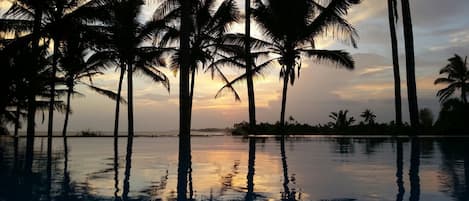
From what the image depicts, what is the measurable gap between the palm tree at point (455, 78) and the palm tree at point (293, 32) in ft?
62.9

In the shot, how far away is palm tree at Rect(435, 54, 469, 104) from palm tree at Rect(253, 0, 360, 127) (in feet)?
62.9

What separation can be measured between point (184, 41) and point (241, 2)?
10391 millimetres

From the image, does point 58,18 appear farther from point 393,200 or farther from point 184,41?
point 393,200

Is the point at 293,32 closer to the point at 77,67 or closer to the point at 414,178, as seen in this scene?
the point at 77,67

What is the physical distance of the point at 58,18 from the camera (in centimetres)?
2023

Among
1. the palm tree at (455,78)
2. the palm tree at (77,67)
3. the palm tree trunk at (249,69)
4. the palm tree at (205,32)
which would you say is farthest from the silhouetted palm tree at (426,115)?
the palm tree at (77,67)

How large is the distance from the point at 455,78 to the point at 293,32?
21.4 meters

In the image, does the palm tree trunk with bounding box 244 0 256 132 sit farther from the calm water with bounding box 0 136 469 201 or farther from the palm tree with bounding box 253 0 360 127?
the calm water with bounding box 0 136 469 201

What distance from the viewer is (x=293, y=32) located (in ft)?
73.3

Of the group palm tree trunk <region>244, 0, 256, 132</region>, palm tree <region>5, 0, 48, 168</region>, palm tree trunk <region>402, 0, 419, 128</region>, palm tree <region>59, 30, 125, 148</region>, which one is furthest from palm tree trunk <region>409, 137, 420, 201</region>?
palm tree <region>59, 30, 125, 148</region>

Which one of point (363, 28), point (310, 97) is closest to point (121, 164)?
point (363, 28)

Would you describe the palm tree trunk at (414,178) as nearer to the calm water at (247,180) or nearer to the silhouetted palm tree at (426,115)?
the calm water at (247,180)

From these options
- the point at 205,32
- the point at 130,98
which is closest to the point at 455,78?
the point at 205,32

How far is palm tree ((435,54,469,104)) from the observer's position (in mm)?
36656
